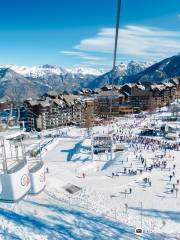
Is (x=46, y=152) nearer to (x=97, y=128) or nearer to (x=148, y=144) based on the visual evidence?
(x=148, y=144)

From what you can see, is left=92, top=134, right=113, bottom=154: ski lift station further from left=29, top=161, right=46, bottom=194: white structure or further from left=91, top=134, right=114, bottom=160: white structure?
left=29, top=161, right=46, bottom=194: white structure

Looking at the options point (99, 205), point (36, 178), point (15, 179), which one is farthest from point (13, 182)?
point (99, 205)

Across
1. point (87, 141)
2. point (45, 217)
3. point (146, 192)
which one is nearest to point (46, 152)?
point (87, 141)

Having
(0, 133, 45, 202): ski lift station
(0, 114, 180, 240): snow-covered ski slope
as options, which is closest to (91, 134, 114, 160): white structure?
(0, 114, 180, 240): snow-covered ski slope

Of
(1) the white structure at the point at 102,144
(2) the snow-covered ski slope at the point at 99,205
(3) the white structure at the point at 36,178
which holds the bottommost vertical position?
(2) the snow-covered ski slope at the point at 99,205

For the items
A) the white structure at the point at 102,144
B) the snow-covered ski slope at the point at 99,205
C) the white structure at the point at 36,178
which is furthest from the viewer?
the white structure at the point at 102,144

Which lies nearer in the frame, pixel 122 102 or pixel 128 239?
pixel 128 239

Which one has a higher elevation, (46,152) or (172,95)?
(172,95)

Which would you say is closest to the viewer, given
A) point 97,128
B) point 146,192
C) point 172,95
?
point 146,192

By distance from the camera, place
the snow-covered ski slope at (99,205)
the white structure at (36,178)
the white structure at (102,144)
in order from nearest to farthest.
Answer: the white structure at (36,178), the snow-covered ski slope at (99,205), the white structure at (102,144)

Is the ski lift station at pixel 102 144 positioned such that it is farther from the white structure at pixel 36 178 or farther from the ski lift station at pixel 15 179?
the ski lift station at pixel 15 179

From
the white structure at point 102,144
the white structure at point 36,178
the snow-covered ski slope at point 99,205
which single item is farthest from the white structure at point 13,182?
the white structure at point 102,144
